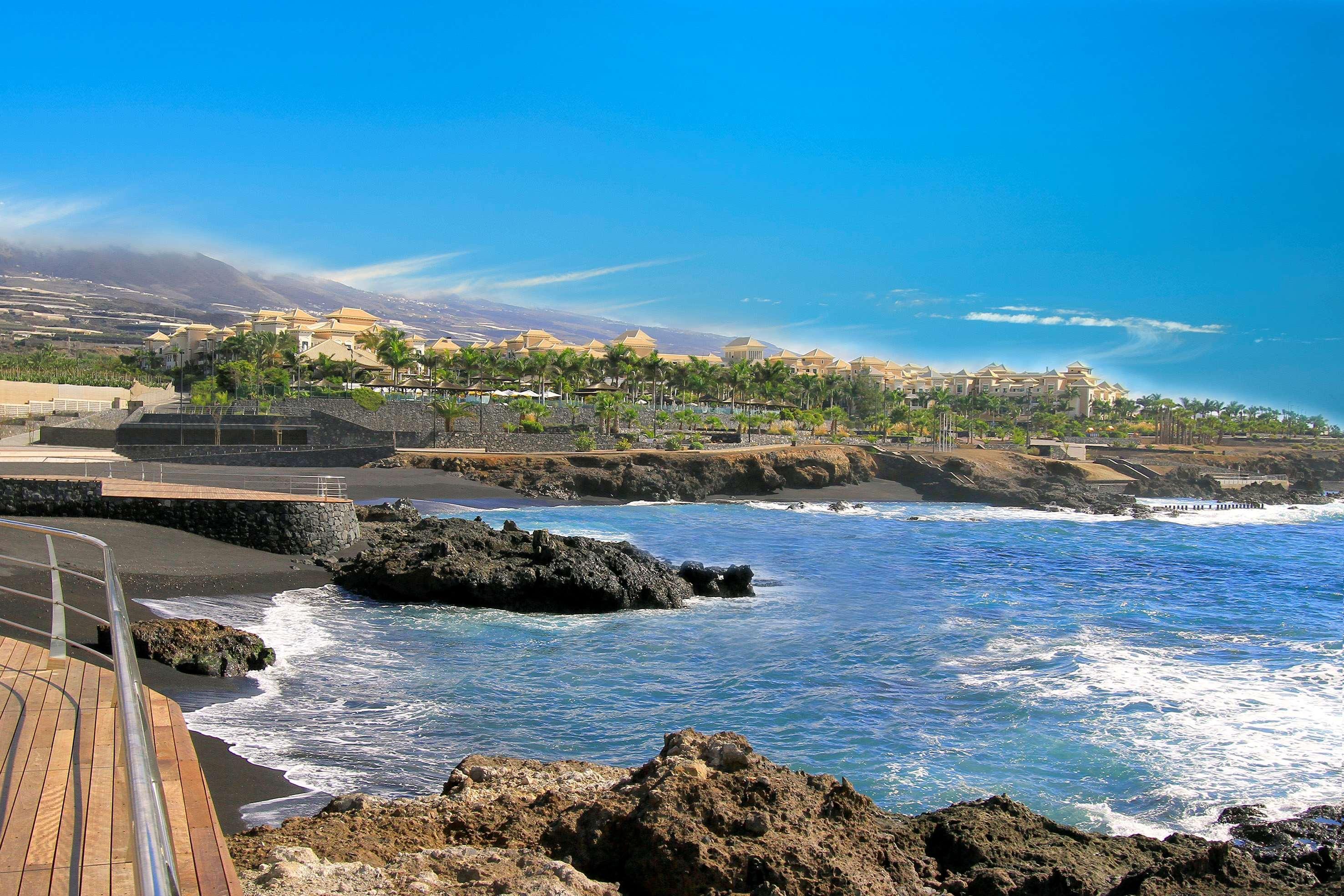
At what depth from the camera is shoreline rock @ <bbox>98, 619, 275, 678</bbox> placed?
11172mm

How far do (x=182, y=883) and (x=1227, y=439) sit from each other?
396 ft

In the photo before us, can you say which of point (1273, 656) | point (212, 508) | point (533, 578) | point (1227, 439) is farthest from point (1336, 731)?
point (1227, 439)

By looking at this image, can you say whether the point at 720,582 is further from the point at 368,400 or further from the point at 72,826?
the point at 368,400

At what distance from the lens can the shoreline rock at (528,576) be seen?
690 inches

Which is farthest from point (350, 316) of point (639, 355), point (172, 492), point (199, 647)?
point (199, 647)

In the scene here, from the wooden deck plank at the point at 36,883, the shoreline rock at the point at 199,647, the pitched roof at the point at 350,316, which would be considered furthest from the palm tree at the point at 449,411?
the wooden deck plank at the point at 36,883

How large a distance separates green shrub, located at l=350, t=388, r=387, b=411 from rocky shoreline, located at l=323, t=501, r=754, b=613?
30.5 meters

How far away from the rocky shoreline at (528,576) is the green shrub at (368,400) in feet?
100

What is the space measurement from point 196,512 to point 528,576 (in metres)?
7.34

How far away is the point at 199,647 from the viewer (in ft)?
37.6

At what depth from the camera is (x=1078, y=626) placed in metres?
18.2

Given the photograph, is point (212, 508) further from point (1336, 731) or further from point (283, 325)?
point (283, 325)

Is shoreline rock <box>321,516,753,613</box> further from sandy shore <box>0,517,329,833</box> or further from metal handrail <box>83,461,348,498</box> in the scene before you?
metal handrail <box>83,461,348,498</box>

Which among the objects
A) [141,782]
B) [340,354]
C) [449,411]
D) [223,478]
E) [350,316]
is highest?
[350,316]
